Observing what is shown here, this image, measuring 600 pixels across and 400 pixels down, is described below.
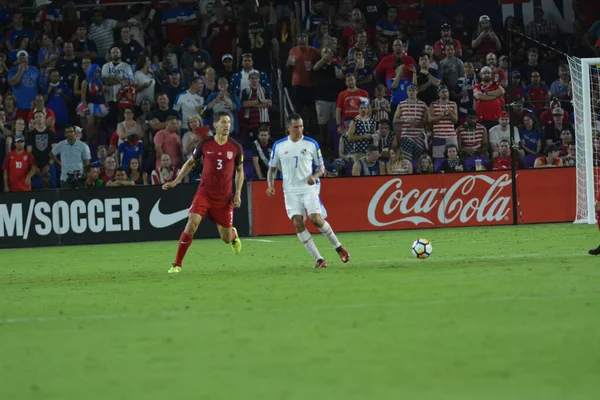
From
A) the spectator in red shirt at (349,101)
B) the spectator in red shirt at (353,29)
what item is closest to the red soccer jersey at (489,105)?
the spectator in red shirt at (349,101)

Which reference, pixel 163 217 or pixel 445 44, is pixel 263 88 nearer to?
pixel 163 217

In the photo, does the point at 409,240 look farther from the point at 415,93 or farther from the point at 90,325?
the point at 90,325

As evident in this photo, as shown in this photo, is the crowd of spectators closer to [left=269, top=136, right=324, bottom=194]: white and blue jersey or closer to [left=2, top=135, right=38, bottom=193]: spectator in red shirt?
[left=2, top=135, right=38, bottom=193]: spectator in red shirt

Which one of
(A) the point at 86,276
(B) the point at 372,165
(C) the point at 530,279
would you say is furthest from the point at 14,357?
(B) the point at 372,165

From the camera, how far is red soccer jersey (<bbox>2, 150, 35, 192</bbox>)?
22125 millimetres

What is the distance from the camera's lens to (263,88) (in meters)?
23.4

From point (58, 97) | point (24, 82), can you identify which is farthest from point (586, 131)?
point (24, 82)

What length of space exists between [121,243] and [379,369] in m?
15.9

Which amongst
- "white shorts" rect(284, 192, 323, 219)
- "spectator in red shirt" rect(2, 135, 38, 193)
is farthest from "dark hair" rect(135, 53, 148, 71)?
"white shorts" rect(284, 192, 323, 219)

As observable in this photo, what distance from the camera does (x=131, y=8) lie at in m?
26.1

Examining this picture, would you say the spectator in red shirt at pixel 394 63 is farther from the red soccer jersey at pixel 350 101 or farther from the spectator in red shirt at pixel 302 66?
the spectator in red shirt at pixel 302 66

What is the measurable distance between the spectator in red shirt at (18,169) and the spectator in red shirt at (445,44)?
9212 millimetres

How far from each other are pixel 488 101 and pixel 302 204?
33.6 feet

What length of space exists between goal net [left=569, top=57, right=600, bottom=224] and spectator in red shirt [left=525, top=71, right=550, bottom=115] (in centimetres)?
145
